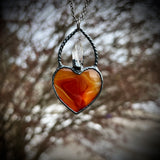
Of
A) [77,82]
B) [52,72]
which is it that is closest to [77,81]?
[77,82]

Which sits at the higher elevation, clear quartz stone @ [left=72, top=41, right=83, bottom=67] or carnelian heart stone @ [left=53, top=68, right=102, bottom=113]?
clear quartz stone @ [left=72, top=41, right=83, bottom=67]

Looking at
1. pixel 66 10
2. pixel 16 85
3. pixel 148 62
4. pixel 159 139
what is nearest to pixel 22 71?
pixel 16 85

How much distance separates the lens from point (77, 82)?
42cm

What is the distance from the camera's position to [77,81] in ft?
1.36

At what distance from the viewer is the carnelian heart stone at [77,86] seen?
1.36 feet

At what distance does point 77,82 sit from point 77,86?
1 cm

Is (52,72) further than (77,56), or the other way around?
(52,72)

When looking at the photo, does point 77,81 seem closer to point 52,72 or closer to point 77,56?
point 77,56

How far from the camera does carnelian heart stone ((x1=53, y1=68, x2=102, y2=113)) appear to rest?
1.36 ft

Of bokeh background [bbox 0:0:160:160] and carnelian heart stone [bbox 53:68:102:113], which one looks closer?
carnelian heart stone [bbox 53:68:102:113]

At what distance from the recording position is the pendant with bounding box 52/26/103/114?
1.35ft

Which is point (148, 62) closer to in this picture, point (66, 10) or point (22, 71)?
point (66, 10)

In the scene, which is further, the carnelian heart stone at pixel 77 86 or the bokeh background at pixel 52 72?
the bokeh background at pixel 52 72

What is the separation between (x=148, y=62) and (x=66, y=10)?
2.42ft
